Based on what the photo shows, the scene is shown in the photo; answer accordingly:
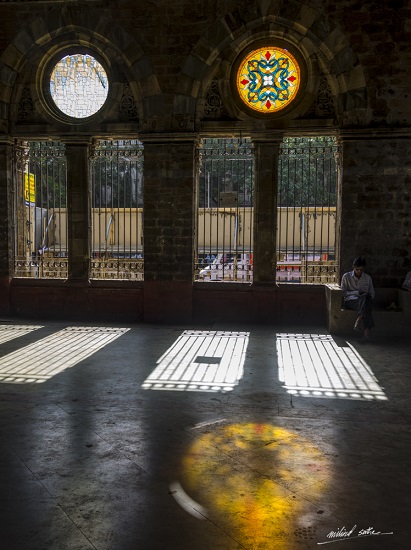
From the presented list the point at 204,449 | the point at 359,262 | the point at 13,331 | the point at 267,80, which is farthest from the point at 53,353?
the point at 267,80

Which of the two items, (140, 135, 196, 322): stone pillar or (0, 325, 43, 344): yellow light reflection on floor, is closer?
(0, 325, 43, 344): yellow light reflection on floor

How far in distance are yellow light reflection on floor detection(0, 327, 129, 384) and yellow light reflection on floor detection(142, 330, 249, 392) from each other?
3.91 ft

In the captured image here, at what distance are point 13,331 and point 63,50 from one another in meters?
5.52

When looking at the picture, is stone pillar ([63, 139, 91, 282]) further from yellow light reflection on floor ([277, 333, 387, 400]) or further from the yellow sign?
yellow light reflection on floor ([277, 333, 387, 400])

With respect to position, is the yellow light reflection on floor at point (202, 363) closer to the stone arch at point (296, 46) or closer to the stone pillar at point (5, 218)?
the stone pillar at point (5, 218)

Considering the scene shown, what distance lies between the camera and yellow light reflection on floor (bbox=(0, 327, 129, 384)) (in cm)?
678

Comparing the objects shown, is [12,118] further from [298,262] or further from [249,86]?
[298,262]

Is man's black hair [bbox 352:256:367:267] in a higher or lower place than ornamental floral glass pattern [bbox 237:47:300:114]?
lower

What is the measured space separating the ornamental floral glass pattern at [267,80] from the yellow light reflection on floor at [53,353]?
16.2ft

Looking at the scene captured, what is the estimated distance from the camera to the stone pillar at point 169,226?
34.6ft

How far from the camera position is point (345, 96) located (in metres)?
10.1

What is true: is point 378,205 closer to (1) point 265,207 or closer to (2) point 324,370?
(1) point 265,207

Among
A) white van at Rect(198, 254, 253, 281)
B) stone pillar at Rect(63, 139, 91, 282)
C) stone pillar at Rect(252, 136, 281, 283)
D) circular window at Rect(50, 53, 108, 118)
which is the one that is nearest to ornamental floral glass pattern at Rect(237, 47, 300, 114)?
stone pillar at Rect(252, 136, 281, 283)

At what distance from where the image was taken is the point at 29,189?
1182 centimetres
